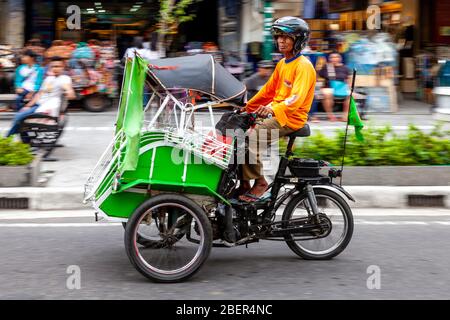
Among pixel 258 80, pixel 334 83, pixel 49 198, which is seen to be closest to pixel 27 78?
pixel 258 80

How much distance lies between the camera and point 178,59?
5684 mm

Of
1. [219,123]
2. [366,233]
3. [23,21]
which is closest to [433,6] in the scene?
[23,21]

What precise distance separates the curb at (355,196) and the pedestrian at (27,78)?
19.2ft

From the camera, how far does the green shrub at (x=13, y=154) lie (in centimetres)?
878

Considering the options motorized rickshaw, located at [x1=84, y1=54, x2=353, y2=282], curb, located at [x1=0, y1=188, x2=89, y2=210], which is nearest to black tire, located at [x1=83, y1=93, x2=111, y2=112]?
curb, located at [x1=0, y1=188, x2=89, y2=210]

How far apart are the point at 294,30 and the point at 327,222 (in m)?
1.60

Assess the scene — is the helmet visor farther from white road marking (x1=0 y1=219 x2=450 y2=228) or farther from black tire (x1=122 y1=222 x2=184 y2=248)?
white road marking (x1=0 y1=219 x2=450 y2=228)

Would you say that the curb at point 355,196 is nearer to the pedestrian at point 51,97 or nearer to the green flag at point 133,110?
the pedestrian at point 51,97

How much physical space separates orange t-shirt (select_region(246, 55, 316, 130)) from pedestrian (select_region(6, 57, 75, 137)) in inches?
227

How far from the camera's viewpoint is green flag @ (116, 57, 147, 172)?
17.7ft

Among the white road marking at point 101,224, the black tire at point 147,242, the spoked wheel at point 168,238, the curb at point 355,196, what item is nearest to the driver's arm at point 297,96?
the spoked wheel at point 168,238

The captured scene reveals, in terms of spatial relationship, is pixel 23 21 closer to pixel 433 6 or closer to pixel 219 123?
pixel 433 6

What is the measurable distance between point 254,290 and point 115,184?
131 centimetres
